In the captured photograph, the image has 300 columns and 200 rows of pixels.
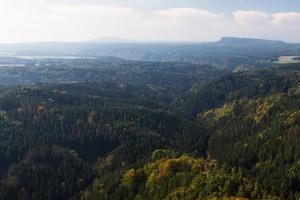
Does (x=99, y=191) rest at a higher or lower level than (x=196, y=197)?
lower

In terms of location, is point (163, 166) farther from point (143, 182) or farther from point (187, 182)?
point (187, 182)

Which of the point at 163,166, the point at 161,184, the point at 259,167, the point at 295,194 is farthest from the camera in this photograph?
the point at 259,167

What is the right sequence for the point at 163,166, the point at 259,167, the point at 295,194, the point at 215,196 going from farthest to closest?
the point at 259,167
the point at 163,166
the point at 295,194
the point at 215,196

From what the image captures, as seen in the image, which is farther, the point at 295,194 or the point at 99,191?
the point at 99,191

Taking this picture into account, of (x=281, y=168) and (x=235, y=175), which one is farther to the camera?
(x=281, y=168)

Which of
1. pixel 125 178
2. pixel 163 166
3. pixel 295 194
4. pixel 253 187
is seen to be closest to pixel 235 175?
pixel 253 187

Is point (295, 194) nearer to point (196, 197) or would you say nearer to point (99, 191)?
point (196, 197)

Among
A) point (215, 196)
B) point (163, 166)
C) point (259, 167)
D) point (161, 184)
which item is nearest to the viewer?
point (215, 196)

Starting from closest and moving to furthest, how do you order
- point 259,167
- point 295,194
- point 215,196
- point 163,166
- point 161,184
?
point 215,196, point 295,194, point 161,184, point 163,166, point 259,167

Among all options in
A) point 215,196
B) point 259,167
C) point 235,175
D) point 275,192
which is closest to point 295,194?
point 275,192
